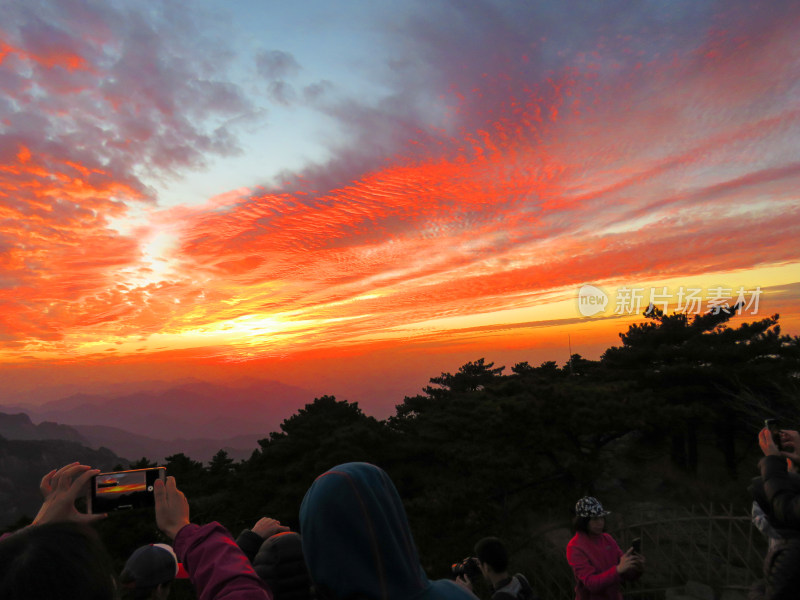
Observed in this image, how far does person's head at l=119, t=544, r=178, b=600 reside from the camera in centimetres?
223

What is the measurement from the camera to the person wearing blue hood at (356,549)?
1290mm

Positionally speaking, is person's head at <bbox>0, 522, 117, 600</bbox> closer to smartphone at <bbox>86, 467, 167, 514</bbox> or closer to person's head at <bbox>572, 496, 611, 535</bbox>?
smartphone at <bbox>86, 467, 167, 514</bbox>

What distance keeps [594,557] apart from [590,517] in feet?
1.05

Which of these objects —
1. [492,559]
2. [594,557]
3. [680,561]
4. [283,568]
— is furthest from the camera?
[680,561]

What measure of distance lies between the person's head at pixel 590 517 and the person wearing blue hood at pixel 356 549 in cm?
290

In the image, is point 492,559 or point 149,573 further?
point 492,559

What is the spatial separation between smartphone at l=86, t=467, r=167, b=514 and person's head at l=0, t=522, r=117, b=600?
2.64 ft

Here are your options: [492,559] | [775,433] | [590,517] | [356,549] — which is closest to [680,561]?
[590,517]

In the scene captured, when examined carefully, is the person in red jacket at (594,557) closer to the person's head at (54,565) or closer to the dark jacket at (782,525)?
the dark jacket at (782,525)

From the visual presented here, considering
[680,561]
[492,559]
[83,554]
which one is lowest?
[680,561]

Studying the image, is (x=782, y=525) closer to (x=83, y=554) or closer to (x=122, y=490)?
(x=83, y=554)

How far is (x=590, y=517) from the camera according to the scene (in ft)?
12.3

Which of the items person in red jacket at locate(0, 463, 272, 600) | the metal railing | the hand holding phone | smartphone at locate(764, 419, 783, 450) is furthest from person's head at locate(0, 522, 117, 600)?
the metal railing

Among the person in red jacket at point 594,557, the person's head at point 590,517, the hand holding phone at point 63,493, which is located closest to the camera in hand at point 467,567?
the person in red jacket at point 594,557
